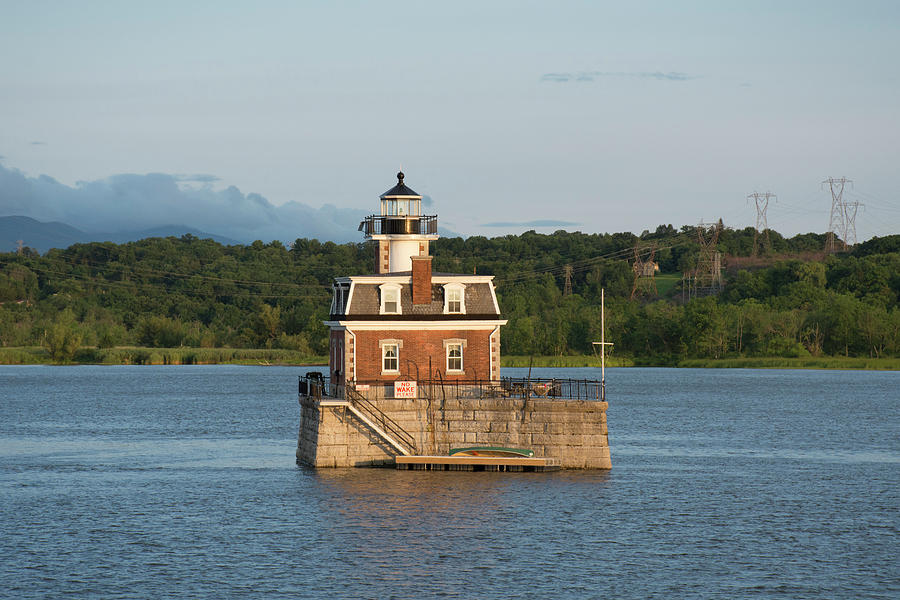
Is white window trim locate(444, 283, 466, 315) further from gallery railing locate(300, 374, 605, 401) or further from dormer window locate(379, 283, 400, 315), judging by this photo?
gallery railing locate(300, 374, 605, 401)

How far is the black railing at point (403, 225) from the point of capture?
195ft

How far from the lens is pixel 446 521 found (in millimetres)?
42562

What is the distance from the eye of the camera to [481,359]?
5162 centimetres

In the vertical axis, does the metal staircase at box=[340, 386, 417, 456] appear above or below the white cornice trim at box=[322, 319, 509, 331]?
below

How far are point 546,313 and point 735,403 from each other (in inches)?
3443

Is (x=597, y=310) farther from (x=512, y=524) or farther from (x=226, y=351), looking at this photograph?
(x=512, y=524)

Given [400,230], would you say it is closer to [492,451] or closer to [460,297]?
[460,297]

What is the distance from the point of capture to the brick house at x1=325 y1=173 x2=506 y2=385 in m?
51.1

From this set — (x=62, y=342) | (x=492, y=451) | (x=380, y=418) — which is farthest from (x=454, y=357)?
(x=62, y=342)

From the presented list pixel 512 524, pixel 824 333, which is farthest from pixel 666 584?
pixel 824 333

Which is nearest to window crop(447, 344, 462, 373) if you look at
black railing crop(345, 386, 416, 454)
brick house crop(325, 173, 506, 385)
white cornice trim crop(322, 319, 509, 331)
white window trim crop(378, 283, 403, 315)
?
brick house crop(325, 173, 506, 385)

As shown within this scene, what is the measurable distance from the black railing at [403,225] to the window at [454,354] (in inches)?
383

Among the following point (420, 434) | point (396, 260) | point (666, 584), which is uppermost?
point (396, 260)

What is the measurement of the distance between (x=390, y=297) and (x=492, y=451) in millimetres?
8885
